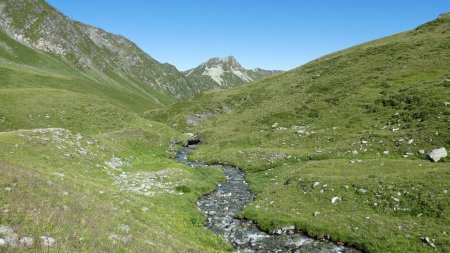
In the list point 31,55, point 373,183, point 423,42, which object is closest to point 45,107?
point 373,183

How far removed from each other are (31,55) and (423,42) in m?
160

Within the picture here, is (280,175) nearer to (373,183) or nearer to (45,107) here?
(373,183)

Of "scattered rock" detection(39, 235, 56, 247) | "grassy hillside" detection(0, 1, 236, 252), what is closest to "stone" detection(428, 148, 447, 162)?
"grassy hillside" detection(0, 1, 236, 252)

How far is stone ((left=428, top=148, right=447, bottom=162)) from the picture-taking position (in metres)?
35.2

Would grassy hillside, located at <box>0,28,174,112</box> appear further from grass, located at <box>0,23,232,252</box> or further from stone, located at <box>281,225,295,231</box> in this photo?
stone, located at <box>281,225,295,231</box>

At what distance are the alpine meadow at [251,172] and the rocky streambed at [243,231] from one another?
15 cm

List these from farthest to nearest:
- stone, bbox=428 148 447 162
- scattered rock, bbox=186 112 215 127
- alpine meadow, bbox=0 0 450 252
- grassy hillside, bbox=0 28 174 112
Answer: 1. grassy hillside, bbox=0 28 174 112
2. scattered rock, bbox=186 112 215 127
3. stone, bbox=428 148 447 162
4. alpine meadow, bbox=0 0 450 252

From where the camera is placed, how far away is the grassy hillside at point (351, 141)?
2503 centimetres

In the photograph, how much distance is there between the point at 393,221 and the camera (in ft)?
79.2

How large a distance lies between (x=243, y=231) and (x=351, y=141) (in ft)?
89.3

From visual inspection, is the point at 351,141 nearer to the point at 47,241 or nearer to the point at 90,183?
the point at 90,183

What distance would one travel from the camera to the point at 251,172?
1747 inches

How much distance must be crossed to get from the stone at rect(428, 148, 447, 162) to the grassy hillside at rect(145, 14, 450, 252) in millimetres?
1105

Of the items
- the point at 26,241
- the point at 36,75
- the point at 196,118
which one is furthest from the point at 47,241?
the point at 36,75
